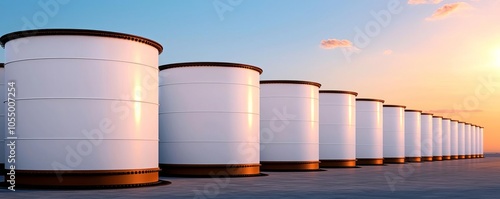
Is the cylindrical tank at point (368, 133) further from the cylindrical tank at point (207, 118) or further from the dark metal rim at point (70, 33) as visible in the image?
the dark metal rim at point (70, 33)

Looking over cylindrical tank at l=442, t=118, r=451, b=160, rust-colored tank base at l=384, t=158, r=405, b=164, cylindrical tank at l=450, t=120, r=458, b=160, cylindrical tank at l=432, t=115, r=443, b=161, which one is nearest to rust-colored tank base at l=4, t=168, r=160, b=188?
rust-colored tank base at l=384, t=158, r=405, b=164

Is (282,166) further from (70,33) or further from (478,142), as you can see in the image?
(478,142)

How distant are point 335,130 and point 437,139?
3523 centimetres

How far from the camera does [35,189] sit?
2120 centimetres

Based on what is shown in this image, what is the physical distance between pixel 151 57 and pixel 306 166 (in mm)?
17203

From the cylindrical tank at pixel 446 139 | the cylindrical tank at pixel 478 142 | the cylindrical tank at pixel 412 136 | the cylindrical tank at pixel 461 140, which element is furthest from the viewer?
the cylindrical tank at pixel 478 142

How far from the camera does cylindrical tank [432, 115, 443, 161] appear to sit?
74375mm

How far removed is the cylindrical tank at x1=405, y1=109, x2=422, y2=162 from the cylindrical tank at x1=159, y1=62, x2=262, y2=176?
37.7m

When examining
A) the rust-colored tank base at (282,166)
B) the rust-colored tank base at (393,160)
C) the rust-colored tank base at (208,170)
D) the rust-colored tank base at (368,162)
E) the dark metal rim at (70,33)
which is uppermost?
the dark metal rim at (70,33)

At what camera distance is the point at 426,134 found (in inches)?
2805

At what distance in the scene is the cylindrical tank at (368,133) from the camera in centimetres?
5103

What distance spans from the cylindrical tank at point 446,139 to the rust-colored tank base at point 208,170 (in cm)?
5437

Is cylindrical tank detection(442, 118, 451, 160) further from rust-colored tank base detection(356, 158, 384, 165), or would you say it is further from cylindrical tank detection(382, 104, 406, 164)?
rust-colored tank base detection(356, 158, 384, 165)

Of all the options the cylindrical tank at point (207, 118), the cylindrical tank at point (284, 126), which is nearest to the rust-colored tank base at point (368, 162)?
the cylindrical tank at point (284, 126)
